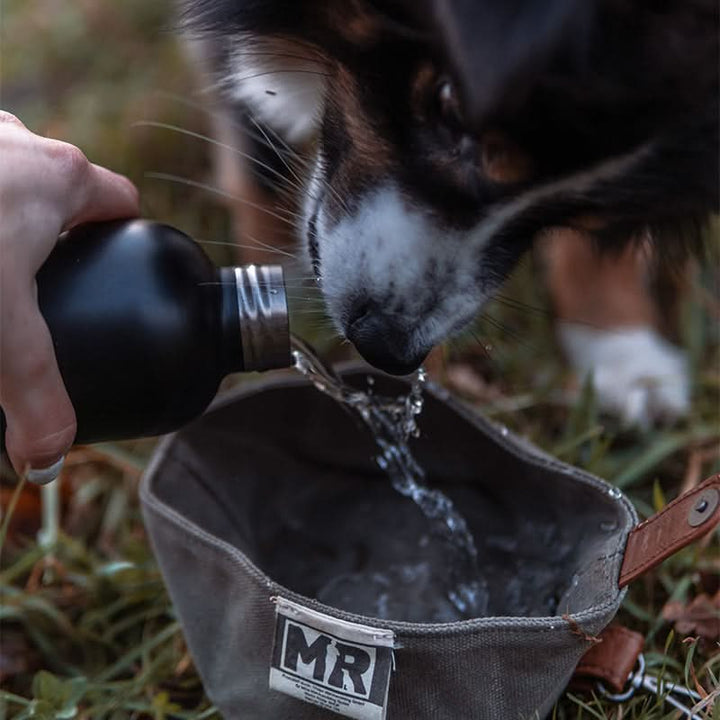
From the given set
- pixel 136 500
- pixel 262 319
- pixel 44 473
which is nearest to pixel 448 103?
pixel 262 319

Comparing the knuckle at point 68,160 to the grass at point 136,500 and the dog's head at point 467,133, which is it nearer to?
the dog's head at point 467,133

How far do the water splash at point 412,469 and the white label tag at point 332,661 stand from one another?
27 centimetres

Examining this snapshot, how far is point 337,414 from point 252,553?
0.20 m

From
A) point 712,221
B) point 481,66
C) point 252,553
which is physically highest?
point 481,66

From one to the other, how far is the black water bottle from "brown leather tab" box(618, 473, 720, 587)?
38 cm

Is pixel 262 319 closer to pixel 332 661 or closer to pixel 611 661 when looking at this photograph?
pixel 332 661

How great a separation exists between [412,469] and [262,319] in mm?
369

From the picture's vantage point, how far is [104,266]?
3.34ft

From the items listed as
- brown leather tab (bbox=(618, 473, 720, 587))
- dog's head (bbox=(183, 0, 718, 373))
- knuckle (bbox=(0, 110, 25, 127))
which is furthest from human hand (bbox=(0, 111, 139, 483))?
brown leather tab (bbox=(618, 473, 720, 587))

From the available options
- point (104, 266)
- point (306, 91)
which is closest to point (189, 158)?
point (306, 91)

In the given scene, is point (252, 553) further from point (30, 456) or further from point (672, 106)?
point (672, 106)

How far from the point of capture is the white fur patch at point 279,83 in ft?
4.28

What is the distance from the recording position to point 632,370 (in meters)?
1.78

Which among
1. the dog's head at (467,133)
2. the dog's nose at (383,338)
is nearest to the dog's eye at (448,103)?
the dog's head at (467,133)
